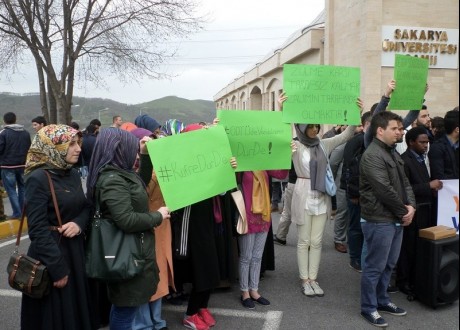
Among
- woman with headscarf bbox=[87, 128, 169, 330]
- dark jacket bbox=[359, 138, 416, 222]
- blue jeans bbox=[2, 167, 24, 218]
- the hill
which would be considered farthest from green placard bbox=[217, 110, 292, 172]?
the hill

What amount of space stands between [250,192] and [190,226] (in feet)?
2.43

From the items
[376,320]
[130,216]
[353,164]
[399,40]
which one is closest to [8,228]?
[130,216]

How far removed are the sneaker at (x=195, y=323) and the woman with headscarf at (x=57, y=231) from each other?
1042 mm

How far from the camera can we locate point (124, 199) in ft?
8.16

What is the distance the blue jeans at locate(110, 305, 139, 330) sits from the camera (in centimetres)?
273

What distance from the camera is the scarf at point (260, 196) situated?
379 centimetres

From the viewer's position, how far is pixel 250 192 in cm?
382

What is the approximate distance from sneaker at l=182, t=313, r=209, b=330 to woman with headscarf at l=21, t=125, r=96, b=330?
1.04 metres

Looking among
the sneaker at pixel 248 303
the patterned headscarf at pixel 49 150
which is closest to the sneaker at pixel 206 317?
the sneaker at pixel 248 303

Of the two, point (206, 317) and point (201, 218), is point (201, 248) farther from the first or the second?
point (206, 317)

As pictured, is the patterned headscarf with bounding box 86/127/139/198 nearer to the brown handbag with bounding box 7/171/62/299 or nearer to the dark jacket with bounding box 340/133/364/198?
the brown handbag with bounding box 7/171/62/299

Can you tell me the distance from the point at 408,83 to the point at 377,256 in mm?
1850

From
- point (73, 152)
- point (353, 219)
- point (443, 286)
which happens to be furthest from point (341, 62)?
point (73, 152)

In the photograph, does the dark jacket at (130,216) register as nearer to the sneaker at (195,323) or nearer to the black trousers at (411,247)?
the sneaker at (195,323)
